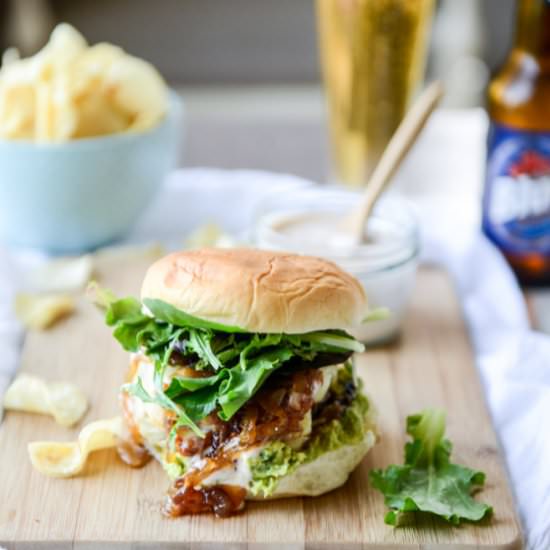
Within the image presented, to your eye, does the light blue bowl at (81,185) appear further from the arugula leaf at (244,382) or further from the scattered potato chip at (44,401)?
the arugula leaf at (244,382)

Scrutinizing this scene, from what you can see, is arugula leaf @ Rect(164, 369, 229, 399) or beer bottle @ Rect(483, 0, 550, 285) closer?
arugula leaf @ Rect(164, 369, 229, 399)

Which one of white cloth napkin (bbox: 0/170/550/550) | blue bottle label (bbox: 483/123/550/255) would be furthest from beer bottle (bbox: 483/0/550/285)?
white cloth napkin (bbox: 0/170/550/550)

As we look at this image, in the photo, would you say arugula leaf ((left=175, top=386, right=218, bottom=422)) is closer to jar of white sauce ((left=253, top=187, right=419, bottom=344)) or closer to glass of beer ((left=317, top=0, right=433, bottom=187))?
jar of white sauce ((left=253, top=187, right=419, bottom=344))

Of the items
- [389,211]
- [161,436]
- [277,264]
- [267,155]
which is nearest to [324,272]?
[277,264]

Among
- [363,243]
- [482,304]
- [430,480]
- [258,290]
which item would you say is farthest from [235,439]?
[482,304]

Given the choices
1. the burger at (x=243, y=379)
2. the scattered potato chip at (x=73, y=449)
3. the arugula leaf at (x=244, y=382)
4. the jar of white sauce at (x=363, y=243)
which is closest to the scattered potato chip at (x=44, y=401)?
the scattered potato chip at (x=73, y=449)

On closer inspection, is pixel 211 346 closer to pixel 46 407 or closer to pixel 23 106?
pixel 46 407
